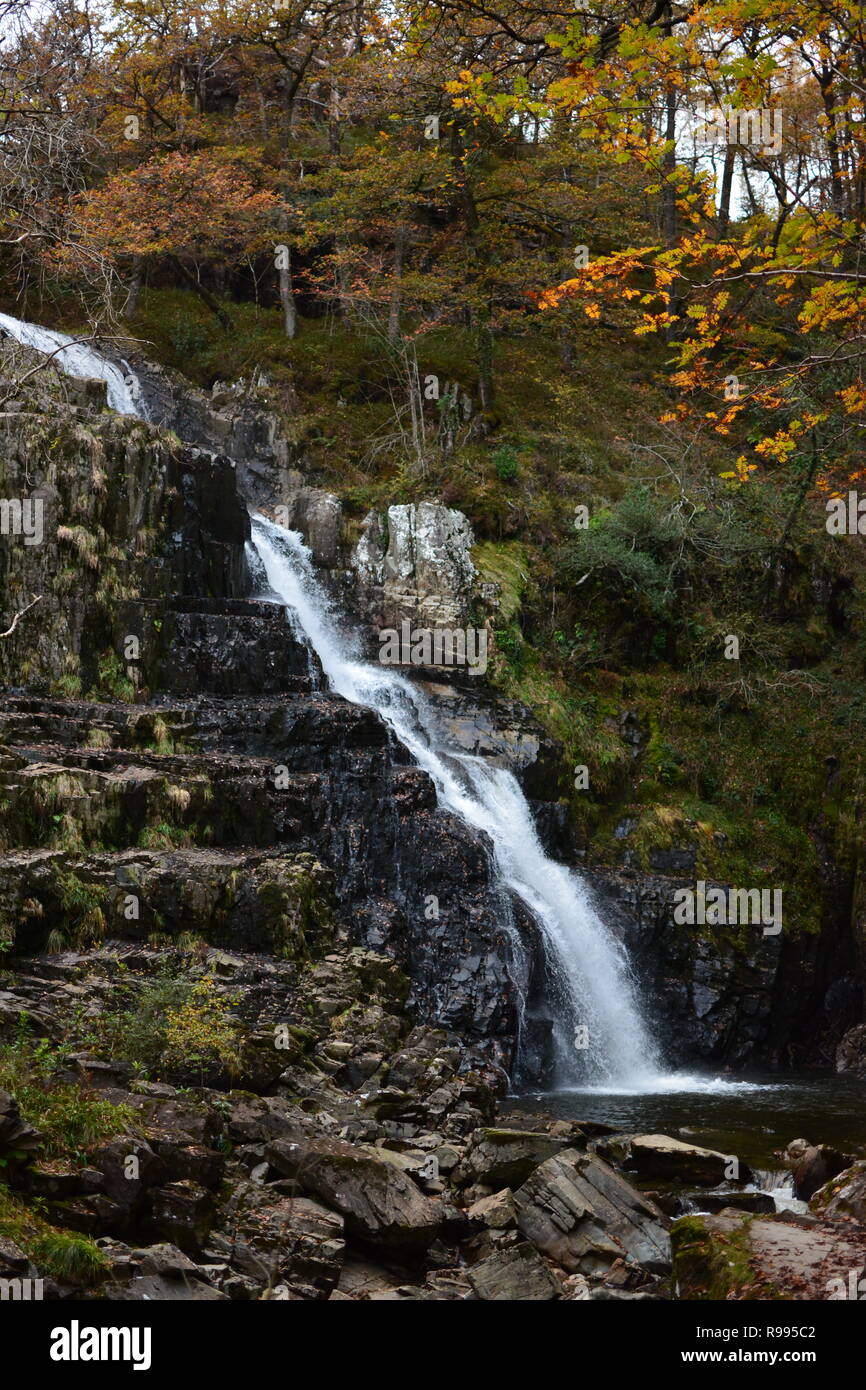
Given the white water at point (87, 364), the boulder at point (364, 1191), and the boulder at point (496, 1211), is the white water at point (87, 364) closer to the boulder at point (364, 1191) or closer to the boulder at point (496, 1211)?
the boulder at point (364, 1191)

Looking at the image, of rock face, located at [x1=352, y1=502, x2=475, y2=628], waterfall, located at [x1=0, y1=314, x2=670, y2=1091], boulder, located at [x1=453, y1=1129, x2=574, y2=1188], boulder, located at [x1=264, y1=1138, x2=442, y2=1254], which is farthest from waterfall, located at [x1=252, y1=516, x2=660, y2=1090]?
boulder, located at [x1=264, y1=1138, x2=442, y2=1254]

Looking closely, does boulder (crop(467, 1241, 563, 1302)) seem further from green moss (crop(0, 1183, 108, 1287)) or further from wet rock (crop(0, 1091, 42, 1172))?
wet rock (crop(0, 1091, 42, 1172))

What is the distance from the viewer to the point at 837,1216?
7695mm

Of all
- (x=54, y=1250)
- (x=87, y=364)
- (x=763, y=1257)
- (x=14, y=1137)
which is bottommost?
(x=763, y=1257)

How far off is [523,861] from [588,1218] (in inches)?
306

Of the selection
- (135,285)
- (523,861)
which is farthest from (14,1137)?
(135,285)

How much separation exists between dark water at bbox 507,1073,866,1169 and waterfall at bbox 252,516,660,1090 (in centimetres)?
79

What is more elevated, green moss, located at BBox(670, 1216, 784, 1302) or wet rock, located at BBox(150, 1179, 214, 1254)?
wet rock, located at BBox(150, 1179, 214, 1254)

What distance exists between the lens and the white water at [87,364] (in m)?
19.7

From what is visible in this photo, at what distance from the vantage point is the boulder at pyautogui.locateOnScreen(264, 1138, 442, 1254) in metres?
7.07

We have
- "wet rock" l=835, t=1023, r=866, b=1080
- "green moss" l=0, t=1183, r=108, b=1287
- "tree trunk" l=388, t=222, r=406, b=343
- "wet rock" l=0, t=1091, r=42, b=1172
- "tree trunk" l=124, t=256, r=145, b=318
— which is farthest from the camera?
"tree trunk" l=124, t=256, r=145, b=318

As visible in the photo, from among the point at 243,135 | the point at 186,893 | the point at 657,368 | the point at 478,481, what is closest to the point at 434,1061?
the point at 186,893

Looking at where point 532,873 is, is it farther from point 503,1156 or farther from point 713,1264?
point 713,1264

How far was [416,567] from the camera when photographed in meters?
19.0
